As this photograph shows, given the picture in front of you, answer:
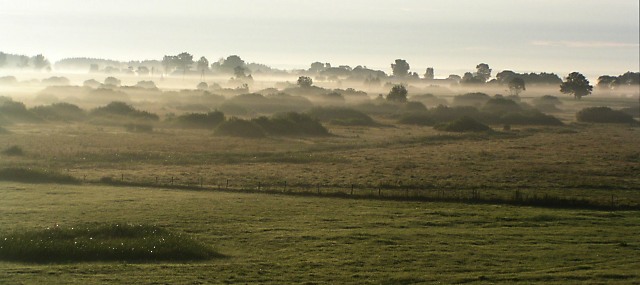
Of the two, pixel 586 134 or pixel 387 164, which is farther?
pixel 586 134

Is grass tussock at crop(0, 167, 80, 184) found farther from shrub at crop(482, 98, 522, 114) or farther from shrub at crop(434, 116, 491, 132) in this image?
shrub at crop(482, 98, 522, 114)

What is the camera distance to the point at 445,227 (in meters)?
38.9

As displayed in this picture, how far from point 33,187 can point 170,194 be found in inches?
369

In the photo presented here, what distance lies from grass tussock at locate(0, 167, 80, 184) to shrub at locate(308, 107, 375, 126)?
6903 cm

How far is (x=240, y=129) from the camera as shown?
9875cm

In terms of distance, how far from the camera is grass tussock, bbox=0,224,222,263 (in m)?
30.9

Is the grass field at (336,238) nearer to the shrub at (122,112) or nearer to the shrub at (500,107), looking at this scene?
the shrub at (122,112)

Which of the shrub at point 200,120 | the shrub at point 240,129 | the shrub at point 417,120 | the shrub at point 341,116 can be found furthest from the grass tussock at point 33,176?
the shrub at point 417,120

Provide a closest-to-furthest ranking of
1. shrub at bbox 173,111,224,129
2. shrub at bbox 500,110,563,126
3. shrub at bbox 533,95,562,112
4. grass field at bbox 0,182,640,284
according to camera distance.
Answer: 1. grass field at bbox 0,182,640,284
2. shrub at bbox 173,111,224,129
3. shrub at bbox 500,110,563,126
4. shrub at bbox 533,95,562,112

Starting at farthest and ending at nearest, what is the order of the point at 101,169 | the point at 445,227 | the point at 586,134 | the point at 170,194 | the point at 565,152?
the point at 586,134 → the point at 565,152 → the point at 101,169 → the point at 170,194 → the point at 445,227

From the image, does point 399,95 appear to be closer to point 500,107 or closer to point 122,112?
point 500,107

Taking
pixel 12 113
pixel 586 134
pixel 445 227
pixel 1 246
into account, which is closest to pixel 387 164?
pixel 445 227

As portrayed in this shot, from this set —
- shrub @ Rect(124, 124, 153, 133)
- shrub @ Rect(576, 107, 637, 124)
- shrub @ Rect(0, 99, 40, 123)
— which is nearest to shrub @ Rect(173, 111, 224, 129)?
shrub @ Rect(124, 124, 153, 133)

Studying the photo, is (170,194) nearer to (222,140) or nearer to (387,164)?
(387,164)
